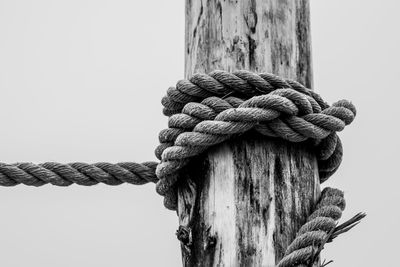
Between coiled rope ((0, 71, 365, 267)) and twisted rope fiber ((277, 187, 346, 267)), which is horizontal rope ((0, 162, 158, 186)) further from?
twisted rope fiber ((277, 187, 346, 267))

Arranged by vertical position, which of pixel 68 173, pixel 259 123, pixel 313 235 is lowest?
pixel 313 235

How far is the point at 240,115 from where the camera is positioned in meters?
2.43

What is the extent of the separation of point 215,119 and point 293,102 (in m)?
0.29

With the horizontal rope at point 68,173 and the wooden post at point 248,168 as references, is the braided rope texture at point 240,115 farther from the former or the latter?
the horizontal rope at point 68,173

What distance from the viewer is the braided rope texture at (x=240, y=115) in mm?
2461

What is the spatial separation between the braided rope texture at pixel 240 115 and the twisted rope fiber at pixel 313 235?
0.72ft

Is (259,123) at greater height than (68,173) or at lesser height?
greater

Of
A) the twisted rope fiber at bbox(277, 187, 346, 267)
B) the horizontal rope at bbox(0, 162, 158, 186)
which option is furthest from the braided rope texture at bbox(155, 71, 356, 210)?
the horizontal rope at bbox(0, 162, 158, 186)

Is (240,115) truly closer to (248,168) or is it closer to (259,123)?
(259,123)

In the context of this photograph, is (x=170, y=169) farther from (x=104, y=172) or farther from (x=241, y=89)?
(x=104, y=172)

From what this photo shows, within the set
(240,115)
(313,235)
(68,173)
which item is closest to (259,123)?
(240,115)

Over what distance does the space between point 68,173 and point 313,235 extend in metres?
1.31

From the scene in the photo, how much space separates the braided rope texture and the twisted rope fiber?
22 cm

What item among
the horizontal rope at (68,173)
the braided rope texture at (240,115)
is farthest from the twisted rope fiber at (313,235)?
the horizontal rope at (68,173)
